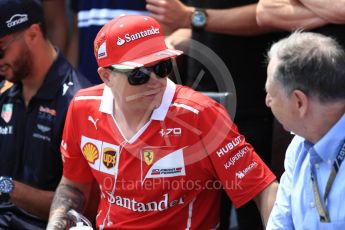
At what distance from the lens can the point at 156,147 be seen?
3.26 meters

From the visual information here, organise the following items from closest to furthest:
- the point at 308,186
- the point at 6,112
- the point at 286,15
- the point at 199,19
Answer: the point at 308,186
the point at 286,15
the point at 199,19
the point at 6,112

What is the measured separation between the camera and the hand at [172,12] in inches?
152

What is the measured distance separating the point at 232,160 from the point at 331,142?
0.61m

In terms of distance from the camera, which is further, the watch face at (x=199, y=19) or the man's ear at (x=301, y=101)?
the watch face at (x=199, y=19)

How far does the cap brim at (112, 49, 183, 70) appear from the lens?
10.3 feet

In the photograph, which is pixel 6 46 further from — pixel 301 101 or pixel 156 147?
pixel 301 101

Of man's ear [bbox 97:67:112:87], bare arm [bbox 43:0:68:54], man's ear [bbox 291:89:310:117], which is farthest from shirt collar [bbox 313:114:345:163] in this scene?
bare arm [bbox 43:0:68:54]

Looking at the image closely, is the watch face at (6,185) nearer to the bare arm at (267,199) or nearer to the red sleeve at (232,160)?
the red sleeve at (232,160)

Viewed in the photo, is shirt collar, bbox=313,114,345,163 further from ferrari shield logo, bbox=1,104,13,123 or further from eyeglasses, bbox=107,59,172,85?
ferrari shield logo, bbox=1,104,13,123

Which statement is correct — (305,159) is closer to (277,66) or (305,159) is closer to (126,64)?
(277,66)

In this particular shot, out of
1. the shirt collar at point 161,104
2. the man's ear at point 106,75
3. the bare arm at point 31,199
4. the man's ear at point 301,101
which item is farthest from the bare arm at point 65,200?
the man's ear at point 301,101

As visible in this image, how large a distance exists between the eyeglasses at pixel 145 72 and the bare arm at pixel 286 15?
61 centimetres

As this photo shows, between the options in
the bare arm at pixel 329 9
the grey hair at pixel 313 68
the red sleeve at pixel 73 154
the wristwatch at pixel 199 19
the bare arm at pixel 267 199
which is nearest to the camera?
the grey hair at pixel 313 68

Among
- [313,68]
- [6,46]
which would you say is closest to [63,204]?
[6,46]
